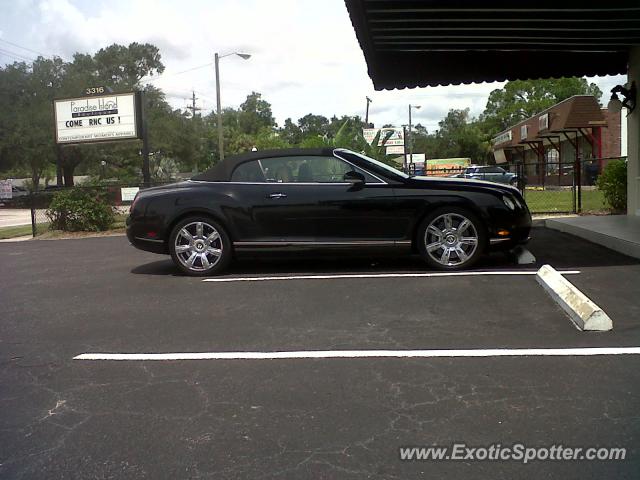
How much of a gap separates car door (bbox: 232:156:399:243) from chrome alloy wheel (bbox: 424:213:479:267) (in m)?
0.47

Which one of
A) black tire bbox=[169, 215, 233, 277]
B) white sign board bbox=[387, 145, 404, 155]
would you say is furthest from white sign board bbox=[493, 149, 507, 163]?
black tire bbox=[169, 215, 233, 277]

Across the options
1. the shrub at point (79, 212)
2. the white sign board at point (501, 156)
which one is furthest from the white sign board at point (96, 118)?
the white sign board at point (501, 156)

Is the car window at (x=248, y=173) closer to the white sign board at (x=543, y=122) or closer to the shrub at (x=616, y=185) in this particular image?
the shrub at (x=616, y=185)

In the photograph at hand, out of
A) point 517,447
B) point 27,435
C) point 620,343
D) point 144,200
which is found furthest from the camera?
point 144,200

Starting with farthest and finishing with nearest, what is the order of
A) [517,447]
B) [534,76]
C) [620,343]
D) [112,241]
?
1. [112,241]
2. [534,76]
3. [620,343]
4. [517,447]

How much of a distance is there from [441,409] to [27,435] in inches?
91.7

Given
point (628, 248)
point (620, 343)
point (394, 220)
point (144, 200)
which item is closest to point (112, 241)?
point (144, 200)

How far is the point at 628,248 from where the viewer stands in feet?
26.4

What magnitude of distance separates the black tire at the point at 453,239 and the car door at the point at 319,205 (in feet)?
1.35

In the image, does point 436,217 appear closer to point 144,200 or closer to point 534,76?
point 144,200

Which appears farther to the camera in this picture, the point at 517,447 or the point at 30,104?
the point at 30,104

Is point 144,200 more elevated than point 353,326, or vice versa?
point 144,200

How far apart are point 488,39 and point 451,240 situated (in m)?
4.51

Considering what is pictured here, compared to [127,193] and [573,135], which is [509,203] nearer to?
[127,193]
